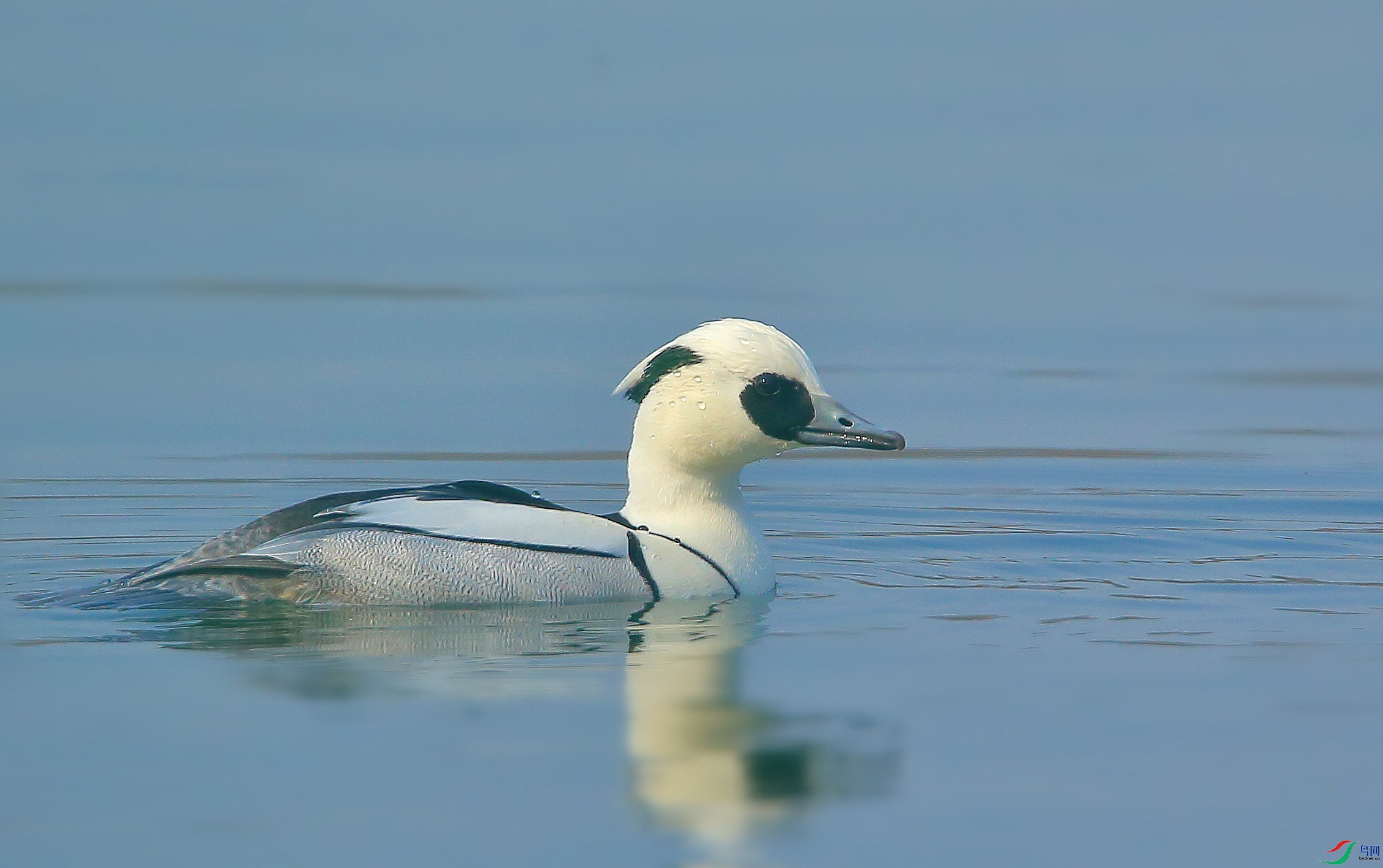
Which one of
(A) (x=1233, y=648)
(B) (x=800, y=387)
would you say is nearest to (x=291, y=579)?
(B) (x=800, y=387)

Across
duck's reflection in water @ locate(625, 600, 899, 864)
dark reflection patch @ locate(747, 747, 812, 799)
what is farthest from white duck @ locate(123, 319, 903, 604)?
dark reflection patch @ locate(747, 747, 812, 799)

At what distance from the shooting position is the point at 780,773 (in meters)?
6.48

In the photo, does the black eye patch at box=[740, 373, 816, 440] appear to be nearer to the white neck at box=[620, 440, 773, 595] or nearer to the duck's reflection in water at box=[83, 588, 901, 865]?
the white neck at box=[620, 440, 773, 595]

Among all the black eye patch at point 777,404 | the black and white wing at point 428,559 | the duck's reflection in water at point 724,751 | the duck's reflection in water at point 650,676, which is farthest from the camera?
the black eye patch at point 777,404

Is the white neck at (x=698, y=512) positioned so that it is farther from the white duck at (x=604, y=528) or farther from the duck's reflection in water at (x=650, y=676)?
the duck's reflection in water at (x=650, y=676)

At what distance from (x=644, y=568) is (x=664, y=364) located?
87 centimetres

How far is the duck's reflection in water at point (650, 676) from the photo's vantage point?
6.30 m

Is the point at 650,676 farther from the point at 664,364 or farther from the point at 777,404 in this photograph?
the point at 664,364

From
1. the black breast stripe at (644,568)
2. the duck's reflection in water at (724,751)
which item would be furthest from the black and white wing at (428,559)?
the duck's reflection in water at (724,751)

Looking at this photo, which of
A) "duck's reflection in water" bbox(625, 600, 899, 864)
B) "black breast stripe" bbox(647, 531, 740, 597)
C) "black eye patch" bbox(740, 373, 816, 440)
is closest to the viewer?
"duck's reflection in water" bbox(625, 600, 899, 864)

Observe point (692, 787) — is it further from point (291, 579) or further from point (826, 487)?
point (826, 487)

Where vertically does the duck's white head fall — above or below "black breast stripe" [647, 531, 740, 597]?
above

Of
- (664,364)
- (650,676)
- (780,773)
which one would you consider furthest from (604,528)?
(780,773)

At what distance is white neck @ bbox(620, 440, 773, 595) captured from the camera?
9.02 m
